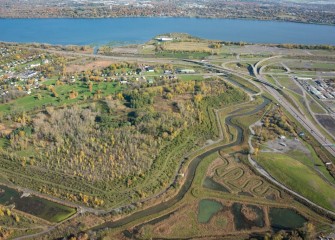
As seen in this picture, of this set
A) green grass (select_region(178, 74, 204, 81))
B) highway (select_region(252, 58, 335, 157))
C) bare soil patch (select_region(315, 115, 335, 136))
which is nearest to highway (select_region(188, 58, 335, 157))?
highway (select_region(252, 58, 335, 157))

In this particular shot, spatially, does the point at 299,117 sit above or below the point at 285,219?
above

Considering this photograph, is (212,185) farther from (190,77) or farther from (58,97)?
(190,77)

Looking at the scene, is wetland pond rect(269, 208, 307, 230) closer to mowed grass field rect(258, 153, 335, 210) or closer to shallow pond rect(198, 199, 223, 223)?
mowed grass field rect(258, 153, 335, 210)

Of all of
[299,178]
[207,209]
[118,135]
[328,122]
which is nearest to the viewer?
[207,209]

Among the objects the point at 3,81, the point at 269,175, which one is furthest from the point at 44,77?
the point at 269,175

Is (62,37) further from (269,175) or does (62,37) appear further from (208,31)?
(269,175)

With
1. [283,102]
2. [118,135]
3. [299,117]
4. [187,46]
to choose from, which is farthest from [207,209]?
[187,46]
